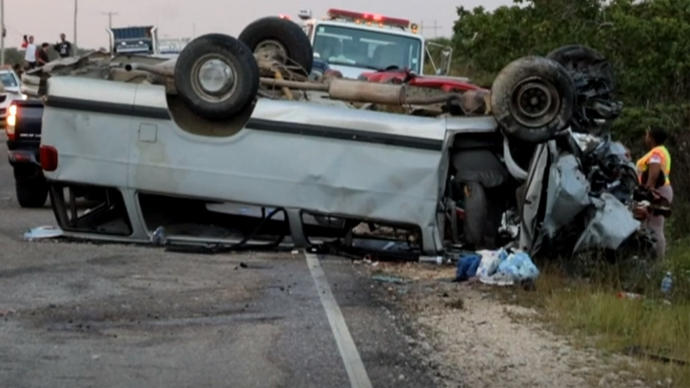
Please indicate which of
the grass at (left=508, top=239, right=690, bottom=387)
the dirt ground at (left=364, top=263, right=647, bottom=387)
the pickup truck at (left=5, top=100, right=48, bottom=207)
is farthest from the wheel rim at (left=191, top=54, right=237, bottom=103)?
the pickup truck at (left=5, top=100, right=48, bottom=207)

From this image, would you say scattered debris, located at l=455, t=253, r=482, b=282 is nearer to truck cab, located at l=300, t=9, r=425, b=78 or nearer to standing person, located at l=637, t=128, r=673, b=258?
standing person, located at l=637, t=128, r=673, b=258

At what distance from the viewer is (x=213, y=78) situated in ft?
37.4

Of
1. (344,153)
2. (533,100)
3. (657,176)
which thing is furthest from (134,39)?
(533,100)

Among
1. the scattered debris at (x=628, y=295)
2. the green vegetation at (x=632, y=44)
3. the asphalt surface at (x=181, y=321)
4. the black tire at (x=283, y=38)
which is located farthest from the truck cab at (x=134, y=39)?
the scattered debris at (x=628, y=295)

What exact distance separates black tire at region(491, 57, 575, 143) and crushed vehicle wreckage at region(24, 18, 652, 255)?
0.04 ft

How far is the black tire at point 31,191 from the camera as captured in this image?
615 inches

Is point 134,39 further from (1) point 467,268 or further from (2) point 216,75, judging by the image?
(1) point 467,268

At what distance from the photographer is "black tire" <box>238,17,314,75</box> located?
1380 centimetres

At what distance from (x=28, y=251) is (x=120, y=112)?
149 cm

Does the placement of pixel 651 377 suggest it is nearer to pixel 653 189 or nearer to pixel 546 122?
pixel 546 122

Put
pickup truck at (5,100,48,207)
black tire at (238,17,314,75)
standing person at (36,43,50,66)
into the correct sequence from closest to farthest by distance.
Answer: black tire at (238,17,314,75) < pickup truck at (5,100,48,207) < standing person at (36,43,50,66)

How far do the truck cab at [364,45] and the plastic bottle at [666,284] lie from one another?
27.2ft

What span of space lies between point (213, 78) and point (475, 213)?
8.45 feet

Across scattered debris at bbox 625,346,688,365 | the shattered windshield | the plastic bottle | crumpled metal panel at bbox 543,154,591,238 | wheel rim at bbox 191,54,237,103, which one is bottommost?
the plastic bottle
